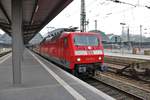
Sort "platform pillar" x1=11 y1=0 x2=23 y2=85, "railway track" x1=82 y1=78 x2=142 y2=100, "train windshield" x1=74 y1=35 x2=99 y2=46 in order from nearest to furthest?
"platform pillar" x1=11 y1=0 x2=23 y2=85 → "railway track" x1=82 y1=78 x2=142 y2=100 → "train windshield" x1=74 y1=35 x2=99 y2=46

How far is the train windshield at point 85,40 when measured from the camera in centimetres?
1581

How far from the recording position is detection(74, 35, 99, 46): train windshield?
51.9 ft

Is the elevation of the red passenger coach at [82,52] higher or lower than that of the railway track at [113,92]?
higher

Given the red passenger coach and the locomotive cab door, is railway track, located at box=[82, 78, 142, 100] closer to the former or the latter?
the red passenger coach

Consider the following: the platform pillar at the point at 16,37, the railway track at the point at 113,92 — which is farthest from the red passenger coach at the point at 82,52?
the platform pillar at the point at 16,37

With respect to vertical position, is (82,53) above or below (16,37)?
below

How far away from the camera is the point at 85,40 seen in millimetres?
16016

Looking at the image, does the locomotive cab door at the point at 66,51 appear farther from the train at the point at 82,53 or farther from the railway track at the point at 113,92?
the railway track at the point at 113,92

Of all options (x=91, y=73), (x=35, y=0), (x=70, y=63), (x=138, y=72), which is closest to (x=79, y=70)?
(x=70, y=63)

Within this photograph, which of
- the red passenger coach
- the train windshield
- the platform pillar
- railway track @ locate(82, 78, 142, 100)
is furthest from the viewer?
the train windshield

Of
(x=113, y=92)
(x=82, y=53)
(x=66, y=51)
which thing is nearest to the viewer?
(x=113, y=92)

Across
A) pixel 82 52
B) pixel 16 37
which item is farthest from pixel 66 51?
pixel 16 37

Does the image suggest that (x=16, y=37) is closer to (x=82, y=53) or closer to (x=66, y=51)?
(x=82, y=53)

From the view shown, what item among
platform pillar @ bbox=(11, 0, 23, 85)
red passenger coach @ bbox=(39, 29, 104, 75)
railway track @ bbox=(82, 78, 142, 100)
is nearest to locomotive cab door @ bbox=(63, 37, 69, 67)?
red passenger coach @ bbox=(39, 29, 104, 75)
